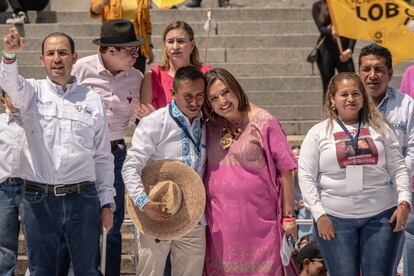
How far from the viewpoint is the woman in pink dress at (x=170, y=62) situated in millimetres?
7691

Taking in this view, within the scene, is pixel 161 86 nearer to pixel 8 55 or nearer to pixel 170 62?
pixel 170 62

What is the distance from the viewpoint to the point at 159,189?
7.08 m

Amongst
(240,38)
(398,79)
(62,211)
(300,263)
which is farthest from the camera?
(240,38)

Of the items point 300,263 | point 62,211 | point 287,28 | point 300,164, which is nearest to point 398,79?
point 287,28

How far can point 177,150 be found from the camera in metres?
7.16

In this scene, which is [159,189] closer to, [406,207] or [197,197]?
[197,197]

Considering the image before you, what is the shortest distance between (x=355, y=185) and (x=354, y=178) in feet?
0.14

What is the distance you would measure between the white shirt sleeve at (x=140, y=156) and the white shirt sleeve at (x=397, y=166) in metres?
1.42

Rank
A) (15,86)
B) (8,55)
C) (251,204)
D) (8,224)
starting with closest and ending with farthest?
(8,55), (15,86), (251,204), (8,224)

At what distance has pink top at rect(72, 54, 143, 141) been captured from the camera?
7793 millimetres

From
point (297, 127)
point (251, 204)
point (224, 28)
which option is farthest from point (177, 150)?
point (224, 28)

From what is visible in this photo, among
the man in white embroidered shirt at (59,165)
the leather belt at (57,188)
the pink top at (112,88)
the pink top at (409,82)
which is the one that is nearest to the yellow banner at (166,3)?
the pink top at (112,88)

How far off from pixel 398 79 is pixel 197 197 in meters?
6.07

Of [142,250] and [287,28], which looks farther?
[287,28]
